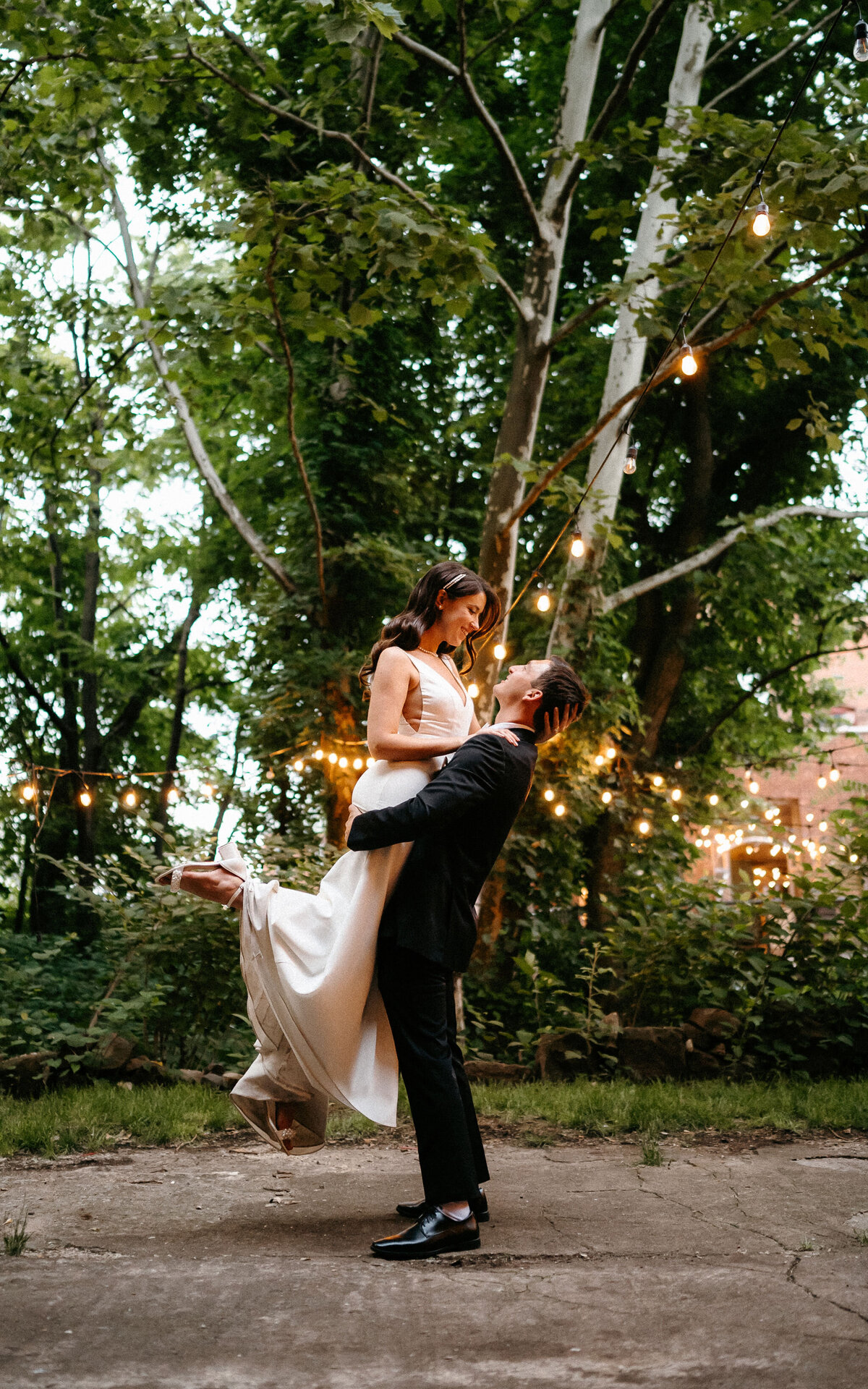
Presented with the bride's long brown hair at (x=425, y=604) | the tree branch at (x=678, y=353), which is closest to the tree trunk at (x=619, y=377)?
the tree branch at (x=678, y=353)

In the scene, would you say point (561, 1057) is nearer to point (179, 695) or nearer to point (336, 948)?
point (336, 948)

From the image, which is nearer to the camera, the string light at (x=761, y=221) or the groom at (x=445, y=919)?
the groom at (x=445, y=919)

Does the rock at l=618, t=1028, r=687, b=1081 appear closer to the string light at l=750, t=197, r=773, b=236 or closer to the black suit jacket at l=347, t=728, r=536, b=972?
the black suit jacket at l=347, t=728, r=536, b=972

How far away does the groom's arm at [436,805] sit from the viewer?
9.87ft

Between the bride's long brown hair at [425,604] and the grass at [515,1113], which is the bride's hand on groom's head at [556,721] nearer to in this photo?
the bride's long brown hair at [425,604]

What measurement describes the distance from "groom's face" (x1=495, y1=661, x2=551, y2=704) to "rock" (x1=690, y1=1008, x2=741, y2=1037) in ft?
13.1

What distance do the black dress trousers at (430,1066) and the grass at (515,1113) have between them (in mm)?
1974

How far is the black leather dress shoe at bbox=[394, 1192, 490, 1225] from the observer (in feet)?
10.6

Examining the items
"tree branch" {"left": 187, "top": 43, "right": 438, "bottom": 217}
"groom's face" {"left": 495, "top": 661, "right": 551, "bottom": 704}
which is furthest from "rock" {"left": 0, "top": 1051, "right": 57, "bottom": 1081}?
"tree branch" {"left": 187, "top": 43, "right": 438, "bottom": 217}

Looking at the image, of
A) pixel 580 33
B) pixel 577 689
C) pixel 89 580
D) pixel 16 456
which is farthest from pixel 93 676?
pixel 577 689

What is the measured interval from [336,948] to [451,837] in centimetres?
47

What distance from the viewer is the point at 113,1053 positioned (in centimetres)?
611

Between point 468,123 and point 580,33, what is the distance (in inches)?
164

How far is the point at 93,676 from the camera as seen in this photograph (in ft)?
52.2
